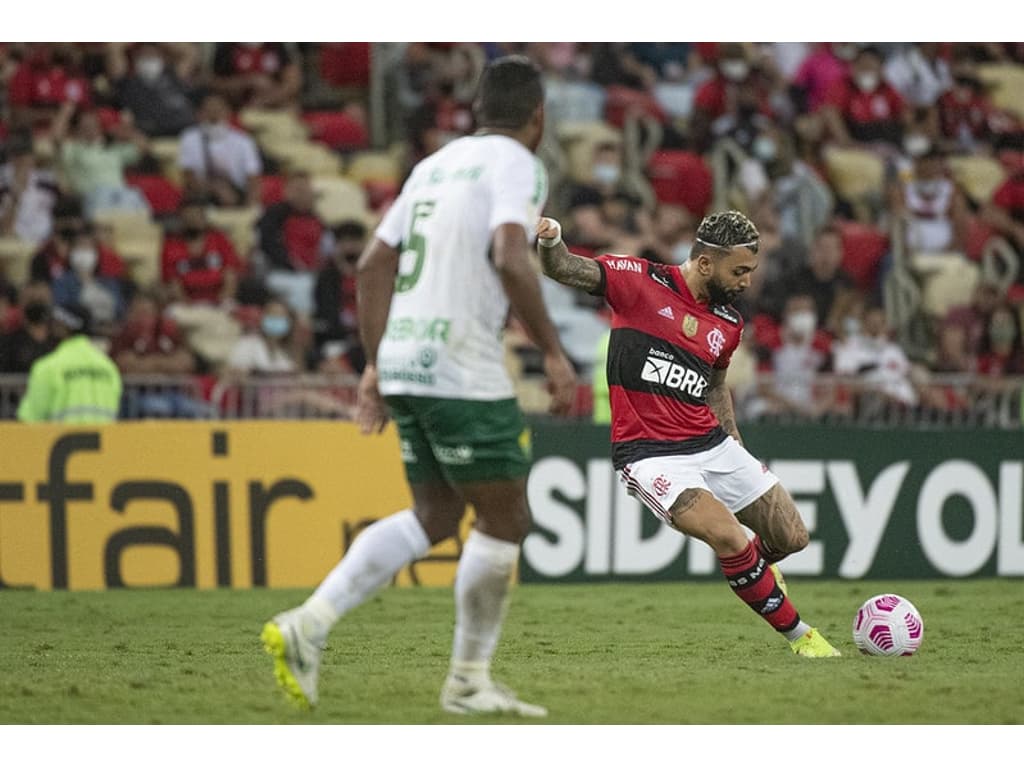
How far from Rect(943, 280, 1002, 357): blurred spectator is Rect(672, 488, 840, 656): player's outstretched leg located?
9.33 metres

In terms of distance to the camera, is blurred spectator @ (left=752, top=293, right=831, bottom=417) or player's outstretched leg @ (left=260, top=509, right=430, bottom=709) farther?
blurred spectator @ (left=752, top=293, right=831, bottom=417)

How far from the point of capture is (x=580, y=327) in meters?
17.4

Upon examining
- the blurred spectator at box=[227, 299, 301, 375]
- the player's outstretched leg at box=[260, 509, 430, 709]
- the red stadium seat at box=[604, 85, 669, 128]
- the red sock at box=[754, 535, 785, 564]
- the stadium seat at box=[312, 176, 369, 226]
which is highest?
the red stadium seat at box=[604, 85, 669, 128]

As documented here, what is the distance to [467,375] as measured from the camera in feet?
21.7

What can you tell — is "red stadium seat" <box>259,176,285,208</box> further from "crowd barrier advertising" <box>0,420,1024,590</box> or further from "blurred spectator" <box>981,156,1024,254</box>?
"blurred spectator" <box>981,156,1024,254</box>

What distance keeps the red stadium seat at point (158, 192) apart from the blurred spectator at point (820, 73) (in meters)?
6.89

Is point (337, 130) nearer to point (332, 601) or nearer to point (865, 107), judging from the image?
point (865, 107)

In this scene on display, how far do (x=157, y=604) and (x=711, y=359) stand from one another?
181 inches

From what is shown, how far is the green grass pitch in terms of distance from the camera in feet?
22.8

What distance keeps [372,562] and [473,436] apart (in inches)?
26.7

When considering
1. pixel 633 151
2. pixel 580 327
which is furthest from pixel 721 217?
pixel 633 151

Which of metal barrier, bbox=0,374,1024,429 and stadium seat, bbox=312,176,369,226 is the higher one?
stadium seat, bbox=312,176,369,226

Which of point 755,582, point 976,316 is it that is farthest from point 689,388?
point 976,316

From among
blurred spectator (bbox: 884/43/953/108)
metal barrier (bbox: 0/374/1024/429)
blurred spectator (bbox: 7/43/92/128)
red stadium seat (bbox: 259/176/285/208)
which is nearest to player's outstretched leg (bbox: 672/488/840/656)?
metal barrier (bbox: 0/374/1024/429)
